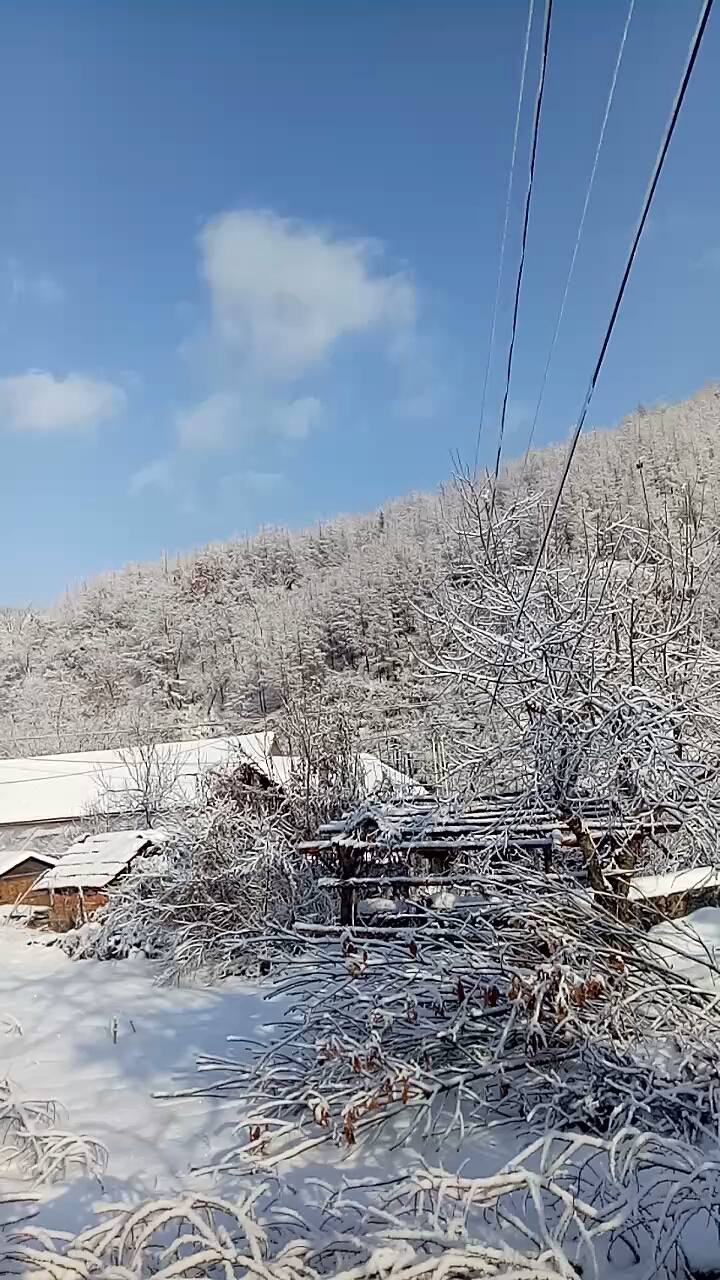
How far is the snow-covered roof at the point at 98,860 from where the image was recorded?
1401 centimetres

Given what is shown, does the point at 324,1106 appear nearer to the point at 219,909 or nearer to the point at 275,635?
the point at 219,909

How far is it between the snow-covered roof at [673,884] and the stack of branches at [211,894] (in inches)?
189

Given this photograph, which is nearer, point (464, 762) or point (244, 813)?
point (464, 762)

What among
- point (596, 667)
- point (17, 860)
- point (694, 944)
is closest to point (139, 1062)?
point (694, 944)

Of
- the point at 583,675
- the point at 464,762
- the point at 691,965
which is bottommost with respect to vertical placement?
the point at 691,965

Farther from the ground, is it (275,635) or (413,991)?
(275,635)

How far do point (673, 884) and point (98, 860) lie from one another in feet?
35.4

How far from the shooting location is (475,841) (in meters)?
6.57

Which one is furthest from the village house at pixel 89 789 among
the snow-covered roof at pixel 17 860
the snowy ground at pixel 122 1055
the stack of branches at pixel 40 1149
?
the stack of branches at pixel 40 1149

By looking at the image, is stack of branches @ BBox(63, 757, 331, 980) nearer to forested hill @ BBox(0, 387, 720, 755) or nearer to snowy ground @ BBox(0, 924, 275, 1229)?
snowy ground @ BBox(0, 924, 275, 1229)

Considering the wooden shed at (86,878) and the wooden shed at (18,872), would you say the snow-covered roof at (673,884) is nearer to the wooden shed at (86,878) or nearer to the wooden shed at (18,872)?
the wooden shed at (86,878)

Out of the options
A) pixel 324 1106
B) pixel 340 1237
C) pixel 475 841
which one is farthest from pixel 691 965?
pixel 340 1237

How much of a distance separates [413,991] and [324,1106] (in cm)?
108

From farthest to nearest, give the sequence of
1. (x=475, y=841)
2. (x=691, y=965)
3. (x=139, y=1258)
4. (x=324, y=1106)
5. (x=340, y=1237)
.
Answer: (x=475, y=841) → (x=691, y=965) → (x=324, y=1106) → (x=340, y=1237) → (x=139, y=1258)
